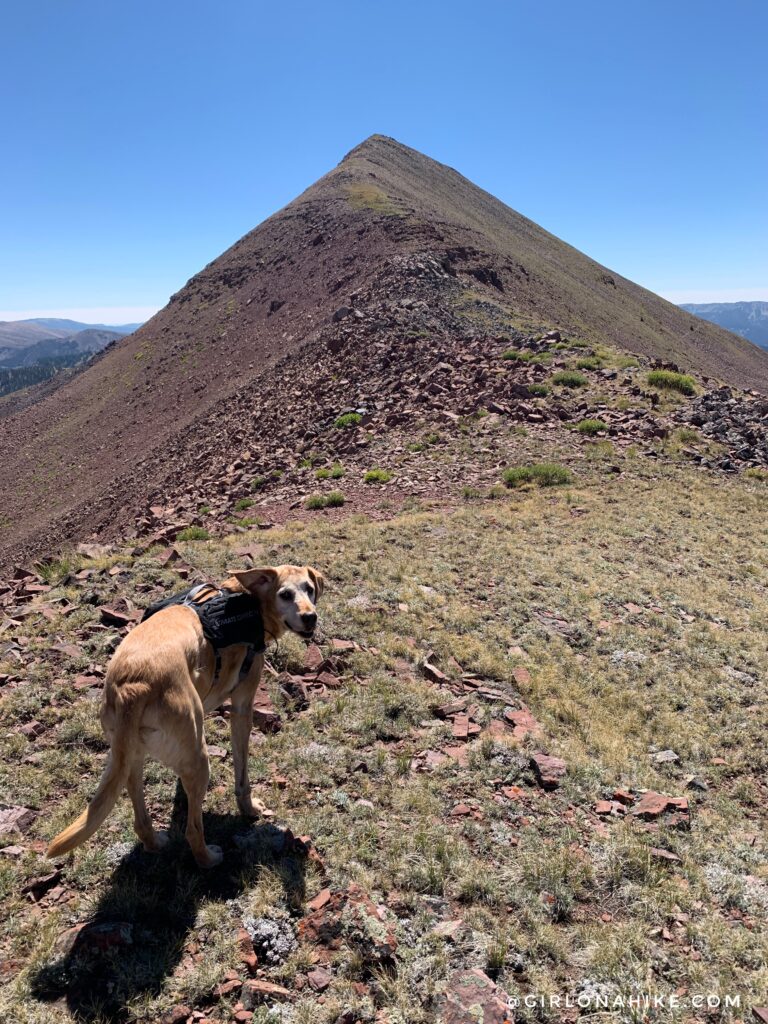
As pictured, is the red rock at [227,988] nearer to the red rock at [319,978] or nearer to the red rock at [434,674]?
the red rock at [319,978]

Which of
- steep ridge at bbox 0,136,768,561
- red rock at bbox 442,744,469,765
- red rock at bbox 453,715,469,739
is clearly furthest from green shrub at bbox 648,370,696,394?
red rock at bbox 442,744,469,765

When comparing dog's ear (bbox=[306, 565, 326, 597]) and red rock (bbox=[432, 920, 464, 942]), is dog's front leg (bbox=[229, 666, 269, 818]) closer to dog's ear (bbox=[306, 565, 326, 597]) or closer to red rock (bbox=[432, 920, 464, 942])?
dog's ear (bbox=[306, 565, 326, 597])

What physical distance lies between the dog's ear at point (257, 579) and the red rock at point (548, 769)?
10.7 feet

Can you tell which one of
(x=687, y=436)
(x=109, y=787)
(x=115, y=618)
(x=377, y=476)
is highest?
(x=687, y=436)

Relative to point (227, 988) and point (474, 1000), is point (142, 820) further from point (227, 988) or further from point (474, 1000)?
point (474, 1000)

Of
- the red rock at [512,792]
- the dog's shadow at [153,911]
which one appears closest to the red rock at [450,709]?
the red rock at [512,792]

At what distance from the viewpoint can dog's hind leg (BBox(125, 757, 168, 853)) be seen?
Answer: 3998mm

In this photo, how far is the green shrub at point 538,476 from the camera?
15461mm

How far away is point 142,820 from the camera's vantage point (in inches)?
162

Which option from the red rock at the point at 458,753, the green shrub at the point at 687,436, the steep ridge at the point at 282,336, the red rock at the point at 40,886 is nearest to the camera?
the red rock at the point at 40,886

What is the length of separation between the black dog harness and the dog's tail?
0.95m

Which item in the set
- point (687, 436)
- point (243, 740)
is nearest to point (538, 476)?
point (687, 436)

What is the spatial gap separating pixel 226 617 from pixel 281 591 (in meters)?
0.48

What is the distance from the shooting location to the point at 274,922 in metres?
3.72
